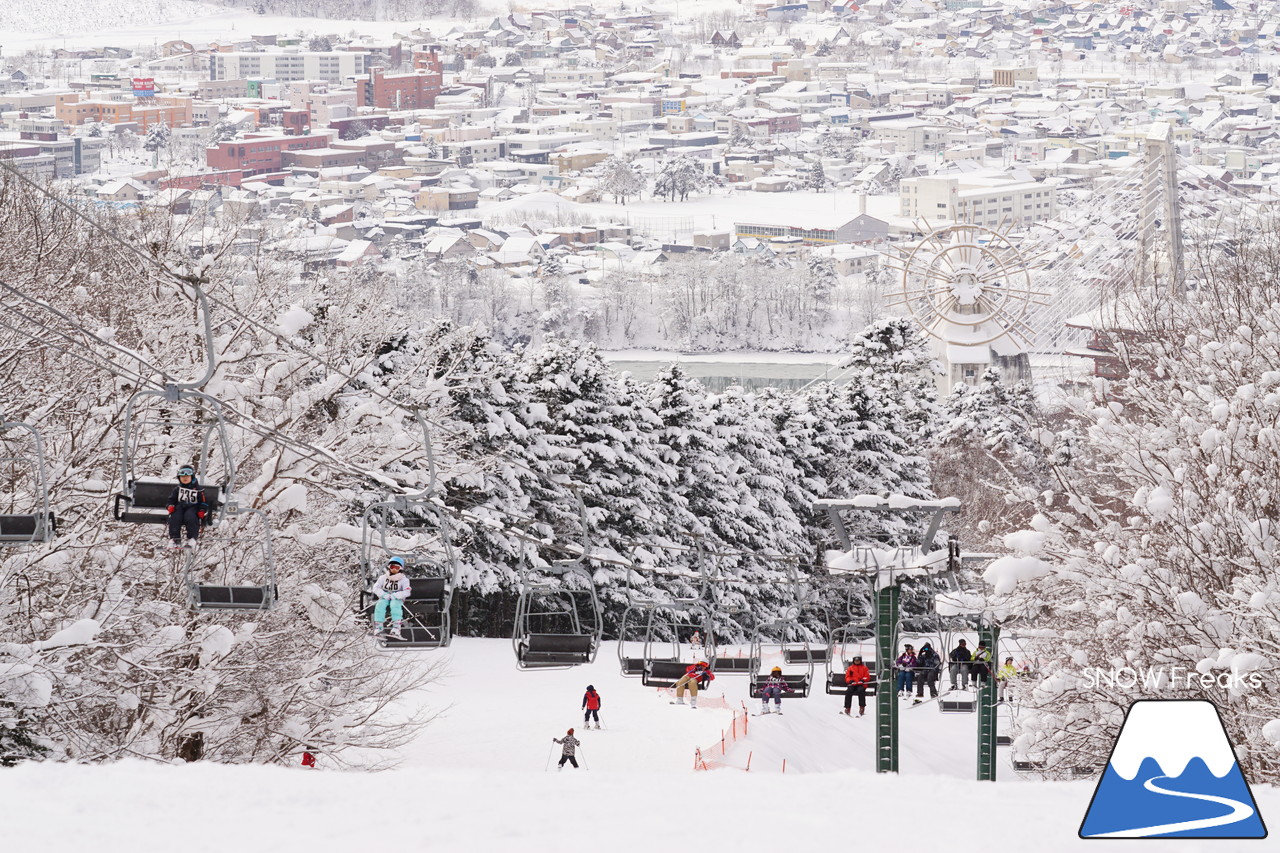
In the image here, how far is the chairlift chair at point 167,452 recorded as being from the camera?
10773 millimetres

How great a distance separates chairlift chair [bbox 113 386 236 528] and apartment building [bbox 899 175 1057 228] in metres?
167

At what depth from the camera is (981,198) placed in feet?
597

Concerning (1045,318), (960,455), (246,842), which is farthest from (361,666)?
(1045,318)

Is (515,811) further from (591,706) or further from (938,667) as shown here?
(591,706)

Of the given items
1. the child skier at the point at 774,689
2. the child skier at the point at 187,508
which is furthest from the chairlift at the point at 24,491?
the child skier at the point at 774,689

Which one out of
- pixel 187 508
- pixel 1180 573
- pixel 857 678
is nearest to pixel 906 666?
pixel 857 678

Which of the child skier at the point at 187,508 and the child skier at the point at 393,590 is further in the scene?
the child skier at the point at 393,590

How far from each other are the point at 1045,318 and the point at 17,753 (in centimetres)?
9028

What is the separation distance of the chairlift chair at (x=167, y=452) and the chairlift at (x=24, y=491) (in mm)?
492

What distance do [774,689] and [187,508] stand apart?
12.7 m

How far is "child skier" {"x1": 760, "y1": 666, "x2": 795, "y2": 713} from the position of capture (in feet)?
65.6

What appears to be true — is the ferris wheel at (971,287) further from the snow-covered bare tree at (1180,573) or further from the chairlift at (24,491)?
the chairlift at (24,491)

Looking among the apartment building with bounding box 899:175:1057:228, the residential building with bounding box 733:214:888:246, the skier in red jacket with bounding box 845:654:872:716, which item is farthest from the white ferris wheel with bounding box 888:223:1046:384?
the apartment building with bounding box 899:175:1057:228

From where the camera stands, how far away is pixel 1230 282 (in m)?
25.0
